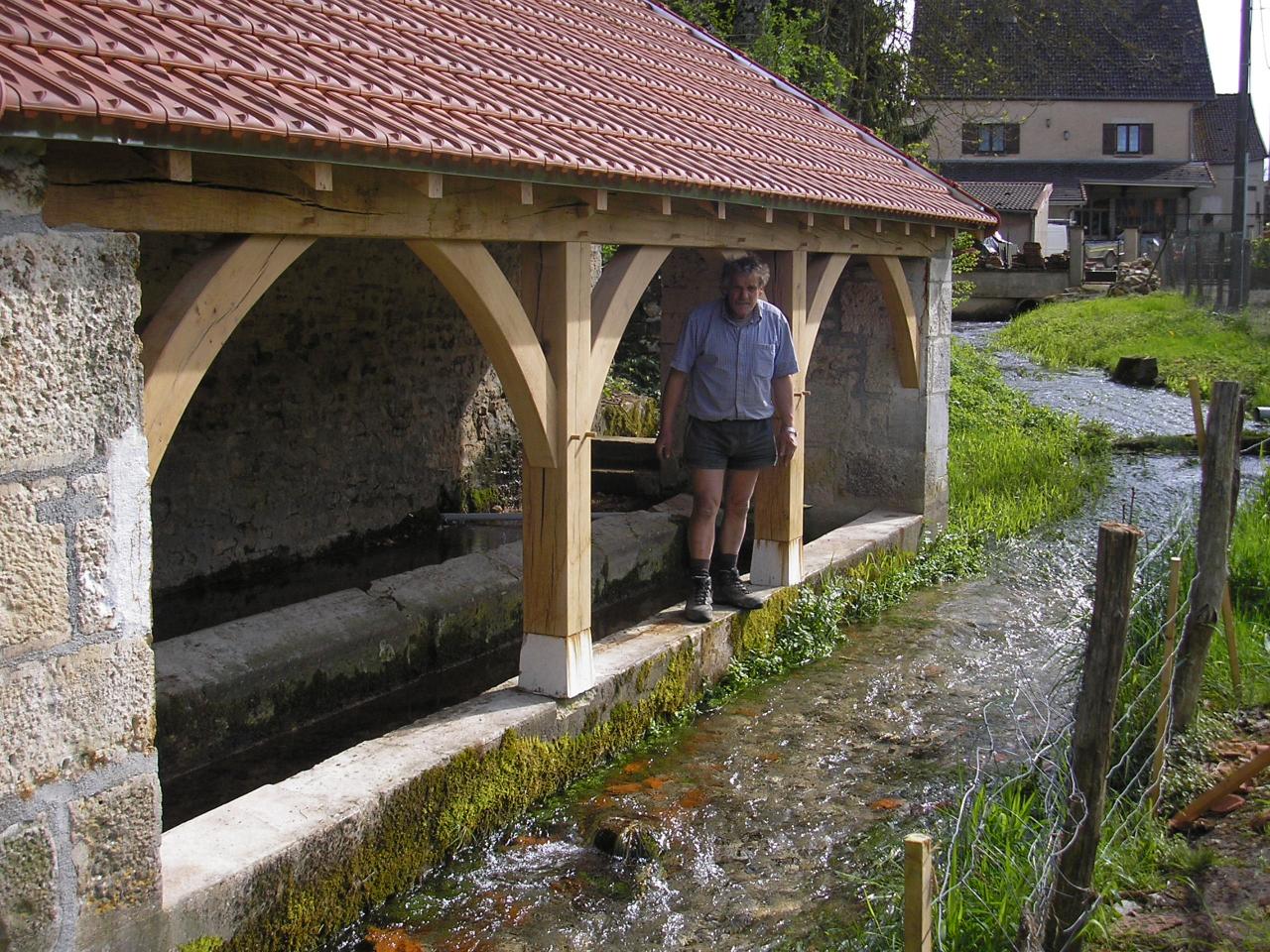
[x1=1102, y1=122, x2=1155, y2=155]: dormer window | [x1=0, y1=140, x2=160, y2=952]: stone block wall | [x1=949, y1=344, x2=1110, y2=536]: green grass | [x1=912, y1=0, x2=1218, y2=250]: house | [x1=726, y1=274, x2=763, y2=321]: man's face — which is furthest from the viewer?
[x1=1102, y1=122, x2=1155, y2=155]: dormer window

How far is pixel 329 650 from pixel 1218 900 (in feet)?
12.8

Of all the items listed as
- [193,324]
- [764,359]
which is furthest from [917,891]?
[764,359]

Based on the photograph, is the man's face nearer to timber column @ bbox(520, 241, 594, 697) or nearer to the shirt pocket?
the shirt pocket

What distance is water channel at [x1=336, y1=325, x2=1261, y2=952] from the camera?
4234 mm

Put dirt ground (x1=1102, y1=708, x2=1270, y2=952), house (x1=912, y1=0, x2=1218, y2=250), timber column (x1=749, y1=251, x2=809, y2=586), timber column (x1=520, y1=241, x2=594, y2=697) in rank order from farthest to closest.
Result: house (x1=912, y1=0, x2=1218, y2=250)
timber column (x1=749, y1=251, x2=809, y2=586)
timber column (x1=520, y1=241, x2=594, y2=697)
dirt ground (x1=1102, y1=708, x2=1270, y2=952)

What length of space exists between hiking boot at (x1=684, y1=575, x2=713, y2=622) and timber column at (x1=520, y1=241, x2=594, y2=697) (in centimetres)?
104

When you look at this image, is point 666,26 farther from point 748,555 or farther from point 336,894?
point 336,894

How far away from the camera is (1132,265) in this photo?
27.8 metres

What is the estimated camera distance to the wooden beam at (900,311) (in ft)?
27.5

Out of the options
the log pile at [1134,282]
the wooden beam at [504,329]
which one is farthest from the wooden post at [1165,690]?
the log pile at [1134,282]

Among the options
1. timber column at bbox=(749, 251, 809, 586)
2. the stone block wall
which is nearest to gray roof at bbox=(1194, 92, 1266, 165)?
timber column at bbox=(749, 251, 809, 586)

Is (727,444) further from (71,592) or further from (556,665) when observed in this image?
(71,592)

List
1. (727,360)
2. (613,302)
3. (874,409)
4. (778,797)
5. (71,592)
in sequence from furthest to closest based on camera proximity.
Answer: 1. (874,409)
2. (727,360)
3. (613,302)
4. (778,797)
5. (71,592)

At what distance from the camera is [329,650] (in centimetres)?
626
